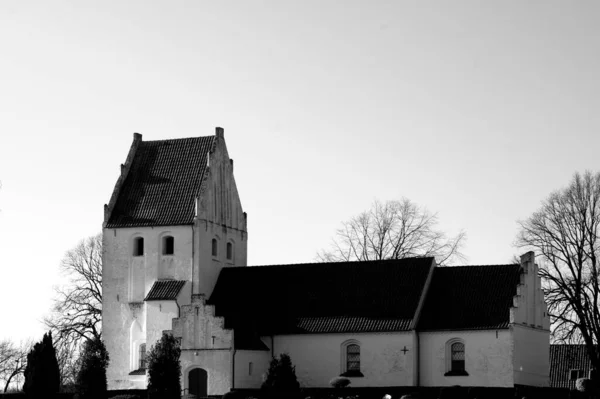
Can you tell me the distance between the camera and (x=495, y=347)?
200ft

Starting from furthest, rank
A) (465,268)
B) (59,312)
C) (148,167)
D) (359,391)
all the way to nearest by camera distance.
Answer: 1. (59,312)
2. (148,167)
3. (465,268)
4. (359,391)

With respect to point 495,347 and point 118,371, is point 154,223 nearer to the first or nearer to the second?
point 118,371

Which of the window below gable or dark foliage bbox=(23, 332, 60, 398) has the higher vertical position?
the window below gable

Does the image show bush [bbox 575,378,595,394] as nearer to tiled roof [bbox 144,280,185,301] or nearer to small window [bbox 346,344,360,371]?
small window [bbox 346,344,360,371]

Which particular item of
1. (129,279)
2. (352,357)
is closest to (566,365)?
(352,357)

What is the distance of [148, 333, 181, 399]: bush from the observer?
195 ft

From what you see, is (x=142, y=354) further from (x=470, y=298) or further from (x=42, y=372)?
(x=470, y=298)

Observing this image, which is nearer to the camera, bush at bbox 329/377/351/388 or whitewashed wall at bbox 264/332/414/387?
bush at bbox 329/377/351/388

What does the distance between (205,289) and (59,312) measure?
17853mm

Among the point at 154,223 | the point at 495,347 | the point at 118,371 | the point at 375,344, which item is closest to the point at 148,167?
the point at 154,223

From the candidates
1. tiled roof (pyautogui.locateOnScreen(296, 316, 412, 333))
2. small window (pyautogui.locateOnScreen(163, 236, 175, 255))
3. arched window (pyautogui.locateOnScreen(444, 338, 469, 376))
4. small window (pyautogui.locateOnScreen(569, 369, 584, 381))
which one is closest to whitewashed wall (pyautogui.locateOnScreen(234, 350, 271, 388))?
tiled roof (pyautogui.locateOnScreen(296, 316, 412, 333))

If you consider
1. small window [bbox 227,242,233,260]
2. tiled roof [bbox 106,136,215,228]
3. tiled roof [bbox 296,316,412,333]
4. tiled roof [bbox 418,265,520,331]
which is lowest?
tiled roof [bbox 296,316,412,333]

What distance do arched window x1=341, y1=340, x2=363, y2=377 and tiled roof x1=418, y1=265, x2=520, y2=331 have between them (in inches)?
129

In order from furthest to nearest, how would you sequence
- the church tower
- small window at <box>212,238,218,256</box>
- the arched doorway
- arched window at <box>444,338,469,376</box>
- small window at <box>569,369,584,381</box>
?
small window at <box>569,369,584,381</box>
small window at <box>212,238,218,256</box>
the church tower
the arched doorway
arched window at <box>444,338,469,376</box>
